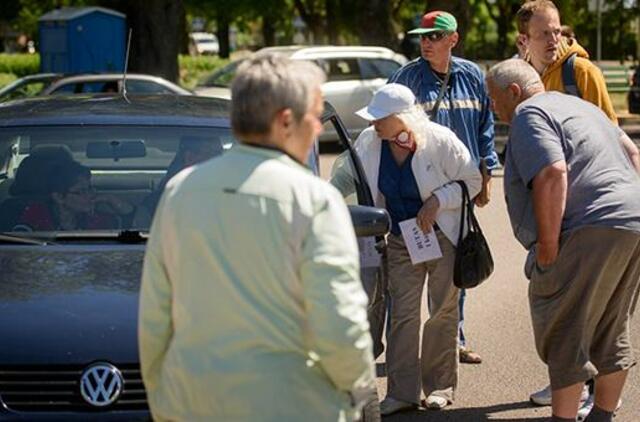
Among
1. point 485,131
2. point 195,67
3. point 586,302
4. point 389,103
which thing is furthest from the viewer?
point 195,67

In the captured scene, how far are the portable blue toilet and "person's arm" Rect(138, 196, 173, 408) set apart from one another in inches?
924

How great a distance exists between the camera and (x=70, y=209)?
5.97 m

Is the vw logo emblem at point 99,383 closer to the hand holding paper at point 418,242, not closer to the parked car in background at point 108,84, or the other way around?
the hand holding paper at point 418,242

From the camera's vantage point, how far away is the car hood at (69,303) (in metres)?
4.80

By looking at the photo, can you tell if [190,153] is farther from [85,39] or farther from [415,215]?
[85,39]

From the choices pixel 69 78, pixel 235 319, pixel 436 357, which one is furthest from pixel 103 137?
pixel 69 78

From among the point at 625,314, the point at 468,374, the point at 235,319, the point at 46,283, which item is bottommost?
the point at 468,374

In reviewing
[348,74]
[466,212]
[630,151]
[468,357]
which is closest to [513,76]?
[630,151]

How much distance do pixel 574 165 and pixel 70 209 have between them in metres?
2.06

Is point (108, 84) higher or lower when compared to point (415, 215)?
lower

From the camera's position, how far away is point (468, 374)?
7.62 metres

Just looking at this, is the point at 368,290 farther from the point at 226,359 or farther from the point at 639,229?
the point at 226,359

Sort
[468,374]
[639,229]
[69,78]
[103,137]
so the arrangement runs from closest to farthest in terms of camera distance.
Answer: [639,229] → [103,137] → [468,374] → [69,78]

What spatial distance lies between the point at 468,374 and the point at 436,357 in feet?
2.22
